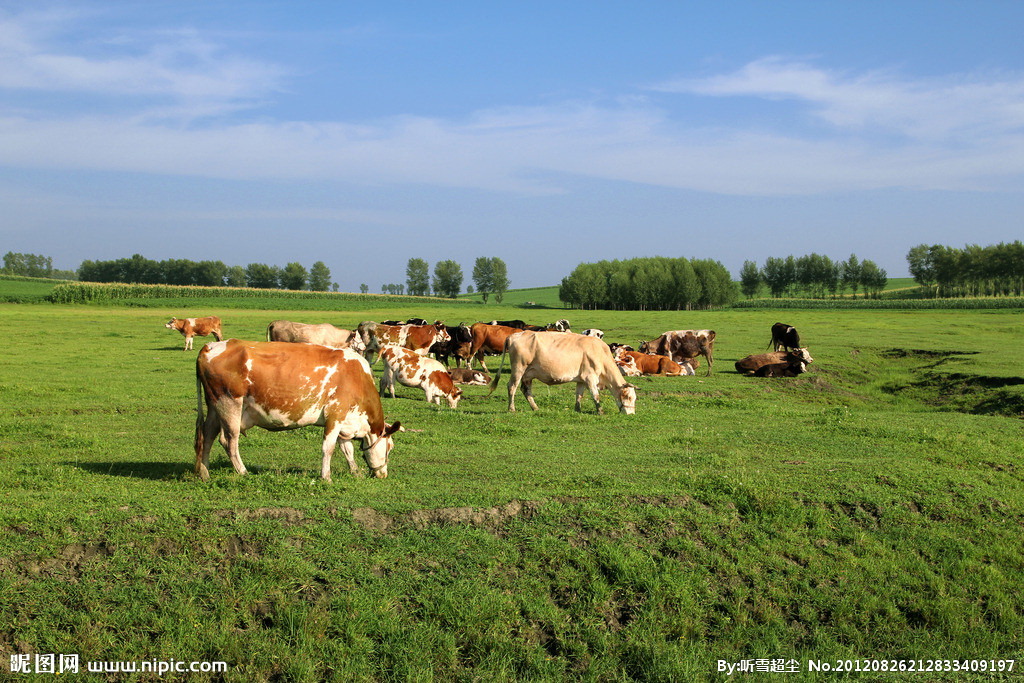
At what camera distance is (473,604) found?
270 inches

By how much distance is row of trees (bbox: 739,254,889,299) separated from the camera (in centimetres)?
13500

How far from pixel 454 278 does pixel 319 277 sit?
130 feet

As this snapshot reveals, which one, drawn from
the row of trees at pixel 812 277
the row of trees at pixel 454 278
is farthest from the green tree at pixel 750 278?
the row of trees at pixel 454 278

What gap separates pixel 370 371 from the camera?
9.02 meters

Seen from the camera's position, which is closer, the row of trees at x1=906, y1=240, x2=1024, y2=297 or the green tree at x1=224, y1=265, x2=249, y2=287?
the row of trees at x1=906, y1=240, x2=1024, y2=297

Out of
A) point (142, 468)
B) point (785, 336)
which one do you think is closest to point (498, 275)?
point (785, 336)

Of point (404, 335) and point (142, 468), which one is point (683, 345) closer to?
point (404, 335)

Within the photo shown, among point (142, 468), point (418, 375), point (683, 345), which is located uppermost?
point (683, 345)

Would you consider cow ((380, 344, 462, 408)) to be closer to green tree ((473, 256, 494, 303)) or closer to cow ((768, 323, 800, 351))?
cow ((768, 323, 800, 351))

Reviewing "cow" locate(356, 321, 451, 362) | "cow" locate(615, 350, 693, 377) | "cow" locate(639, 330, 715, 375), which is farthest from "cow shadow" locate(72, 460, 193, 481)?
"cow" locate(639, 330, 715, 375)

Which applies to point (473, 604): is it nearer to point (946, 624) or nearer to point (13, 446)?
point (946, 624)

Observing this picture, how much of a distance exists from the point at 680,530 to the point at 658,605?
3.93 feet

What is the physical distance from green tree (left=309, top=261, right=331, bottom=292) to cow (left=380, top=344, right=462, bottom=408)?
514ft

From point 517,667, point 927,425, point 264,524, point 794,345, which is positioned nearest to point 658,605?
point 517,667
